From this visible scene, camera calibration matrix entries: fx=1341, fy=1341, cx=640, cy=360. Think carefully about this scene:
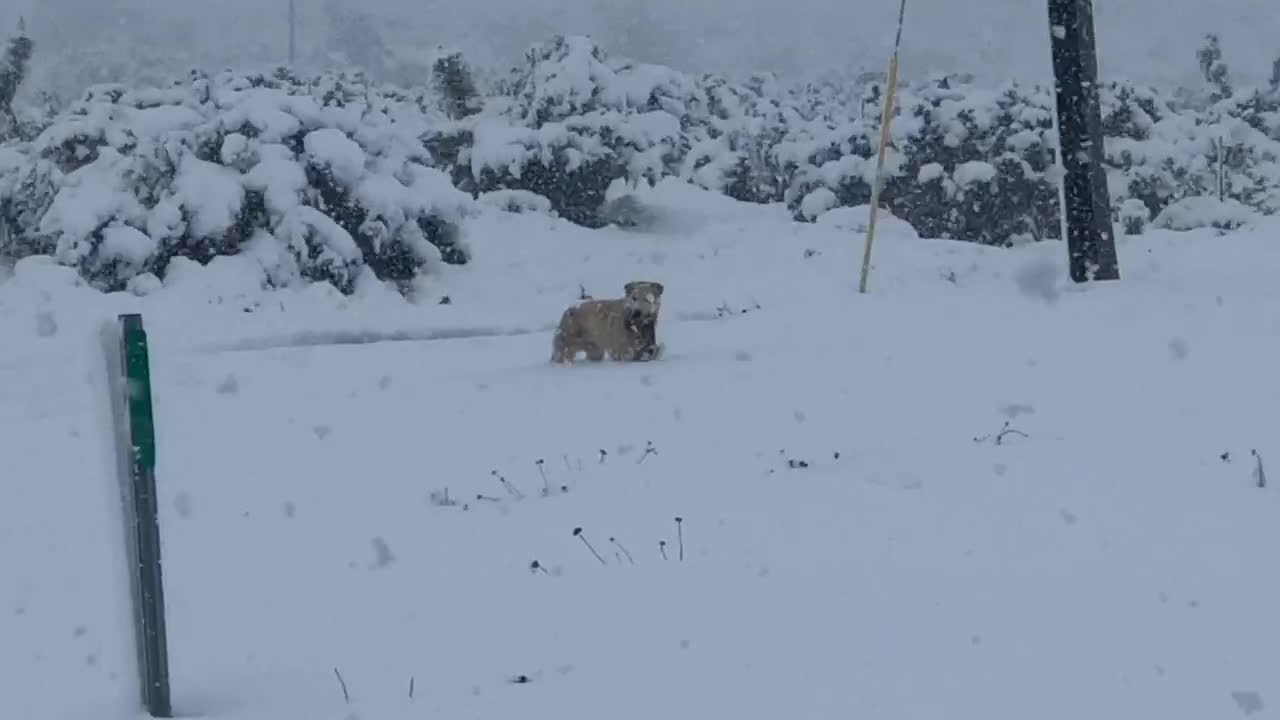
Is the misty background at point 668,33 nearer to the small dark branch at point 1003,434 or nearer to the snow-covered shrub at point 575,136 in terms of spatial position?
the snow-covered shrub at point 575,136

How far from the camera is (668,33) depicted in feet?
256

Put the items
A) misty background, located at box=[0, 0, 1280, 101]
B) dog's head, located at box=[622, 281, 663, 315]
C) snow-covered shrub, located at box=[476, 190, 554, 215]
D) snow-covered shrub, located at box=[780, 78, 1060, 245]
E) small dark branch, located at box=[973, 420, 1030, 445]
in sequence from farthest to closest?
misty background, located at box=[0, 0, 1280, 101] → snow-covered shrub, located at box=[780, 78, 1060, 245] → snow-covered shrub, located at box=[476, 190, 554, 215] → dog's head, located at box=[622, 281, 663, 315] → small dark branch, located at box=[973, 420, 1030, 445]

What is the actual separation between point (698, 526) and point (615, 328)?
4.18 meters

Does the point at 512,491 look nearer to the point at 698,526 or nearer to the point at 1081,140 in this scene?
the point at 698,526

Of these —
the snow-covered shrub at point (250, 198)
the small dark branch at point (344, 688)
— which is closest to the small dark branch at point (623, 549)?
the small dark branch at point (344, 688)

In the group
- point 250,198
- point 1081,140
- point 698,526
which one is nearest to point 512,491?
point 698,526

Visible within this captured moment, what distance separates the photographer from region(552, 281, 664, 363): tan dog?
8266mm

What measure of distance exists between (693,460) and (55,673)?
2601 millimetres

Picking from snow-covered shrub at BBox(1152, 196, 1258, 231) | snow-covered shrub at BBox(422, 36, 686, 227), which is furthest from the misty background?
snow-covered shrub at BBox(1152, 196, 1258, 231)

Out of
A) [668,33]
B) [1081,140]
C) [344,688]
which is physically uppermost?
[668,33]

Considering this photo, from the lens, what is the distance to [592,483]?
5.04 metres

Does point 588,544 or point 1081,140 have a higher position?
point 1081,140

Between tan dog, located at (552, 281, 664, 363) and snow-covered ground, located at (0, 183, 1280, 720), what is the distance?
0.26 meters

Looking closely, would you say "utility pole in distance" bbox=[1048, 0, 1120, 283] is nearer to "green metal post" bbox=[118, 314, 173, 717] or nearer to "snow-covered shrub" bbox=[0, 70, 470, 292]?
"snow-covered shrub" bbox=[0, 70, 470, 292]
